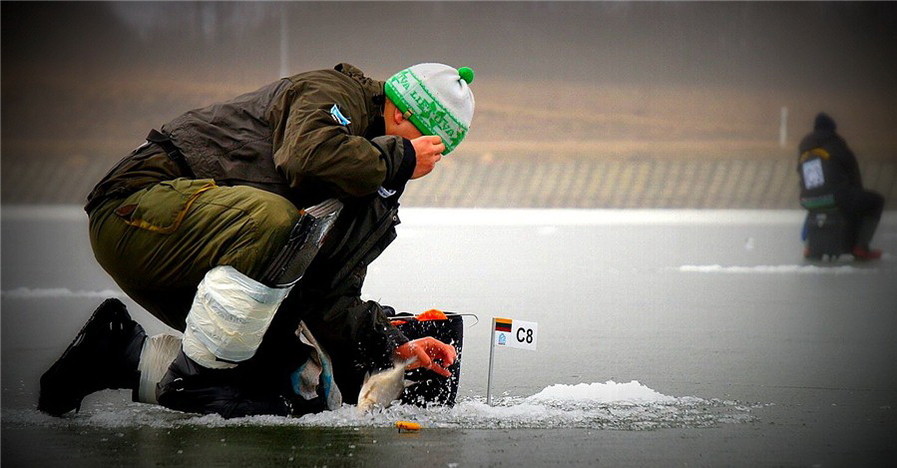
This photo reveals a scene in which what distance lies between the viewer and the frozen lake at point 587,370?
95.1 inches

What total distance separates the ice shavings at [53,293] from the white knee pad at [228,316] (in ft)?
8.76

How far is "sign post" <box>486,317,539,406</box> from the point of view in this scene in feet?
9.50

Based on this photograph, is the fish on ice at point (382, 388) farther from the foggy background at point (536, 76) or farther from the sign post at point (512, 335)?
the foggy background at point (536, 76)

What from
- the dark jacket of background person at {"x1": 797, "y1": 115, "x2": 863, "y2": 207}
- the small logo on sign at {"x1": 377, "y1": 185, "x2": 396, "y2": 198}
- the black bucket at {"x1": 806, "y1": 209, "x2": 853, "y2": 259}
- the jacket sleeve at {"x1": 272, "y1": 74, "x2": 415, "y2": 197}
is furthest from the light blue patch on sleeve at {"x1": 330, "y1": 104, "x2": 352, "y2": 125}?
the dark jacket of background person at {"x1": 797, "y1": 115, "x2": 863, "y2": 207}

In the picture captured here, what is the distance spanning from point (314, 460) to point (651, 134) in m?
15.7

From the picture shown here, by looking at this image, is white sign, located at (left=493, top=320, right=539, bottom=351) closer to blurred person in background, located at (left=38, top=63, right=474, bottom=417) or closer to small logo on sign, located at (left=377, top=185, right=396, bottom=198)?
blurred person in background, located at (left=38, top=63, right=474, bottom=417)

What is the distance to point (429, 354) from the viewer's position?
2.95 metres

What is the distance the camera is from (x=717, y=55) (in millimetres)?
18656

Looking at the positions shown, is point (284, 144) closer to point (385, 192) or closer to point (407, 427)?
point (385, 192)

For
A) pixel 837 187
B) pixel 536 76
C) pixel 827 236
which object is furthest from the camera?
pixel 536 76

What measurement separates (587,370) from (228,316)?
137cm

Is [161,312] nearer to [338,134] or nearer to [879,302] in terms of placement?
[338,134]

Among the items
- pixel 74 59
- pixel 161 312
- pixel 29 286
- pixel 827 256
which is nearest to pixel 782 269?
pixel 827 256

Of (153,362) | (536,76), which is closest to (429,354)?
(153,362)
